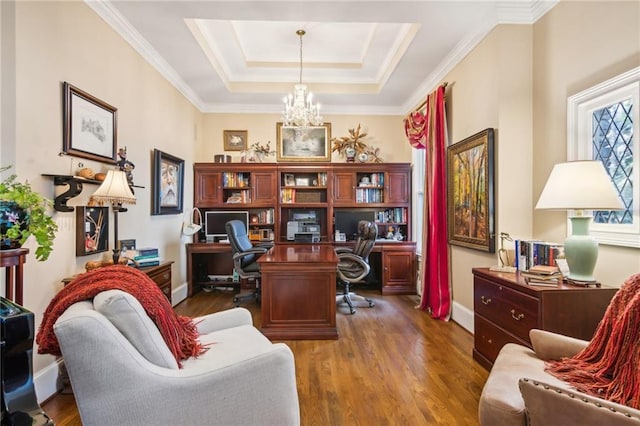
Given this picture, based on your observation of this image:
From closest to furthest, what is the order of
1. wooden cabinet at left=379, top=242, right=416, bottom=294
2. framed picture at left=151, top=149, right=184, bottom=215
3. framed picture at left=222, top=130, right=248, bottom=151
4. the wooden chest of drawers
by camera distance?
1. the wooden chest of drawers
2. framed picture at left=151, top=149, right=184, bottom=215
3. wooden cabinet at left=379, top=242, right=416, bottom=294
4. framed picture at left=222, top=130, right=248, bottom=151

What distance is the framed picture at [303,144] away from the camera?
5254 millimetres

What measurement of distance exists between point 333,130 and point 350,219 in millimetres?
1488

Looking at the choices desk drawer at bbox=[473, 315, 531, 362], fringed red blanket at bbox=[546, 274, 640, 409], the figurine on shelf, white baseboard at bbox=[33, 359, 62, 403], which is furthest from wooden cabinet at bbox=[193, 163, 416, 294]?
fringed red blanket at bbox=[546, 274, 640, 409]

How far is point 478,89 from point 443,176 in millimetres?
993

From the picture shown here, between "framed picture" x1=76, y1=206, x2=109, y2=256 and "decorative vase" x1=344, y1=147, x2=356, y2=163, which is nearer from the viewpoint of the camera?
"framed picture" x1=76, y1=206, x2=109, y2=256

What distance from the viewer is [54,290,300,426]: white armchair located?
3.85 ft

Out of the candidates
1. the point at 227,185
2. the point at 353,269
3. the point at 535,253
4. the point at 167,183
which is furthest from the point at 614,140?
the point at 227,185

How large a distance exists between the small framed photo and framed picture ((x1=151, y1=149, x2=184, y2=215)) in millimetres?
1553

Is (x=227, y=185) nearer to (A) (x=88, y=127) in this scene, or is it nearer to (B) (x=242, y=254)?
(B) (x=242, y=254)

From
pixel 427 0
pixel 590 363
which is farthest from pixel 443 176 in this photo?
pixel 590 363

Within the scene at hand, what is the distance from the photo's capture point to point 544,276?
2.12 metres

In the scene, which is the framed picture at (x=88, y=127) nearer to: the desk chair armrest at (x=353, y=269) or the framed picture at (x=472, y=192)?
the desk chair armrest at (x=353, y=269)

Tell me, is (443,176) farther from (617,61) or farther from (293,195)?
(293,195)

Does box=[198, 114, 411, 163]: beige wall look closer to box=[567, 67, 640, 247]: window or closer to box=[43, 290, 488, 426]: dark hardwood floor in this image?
box=[43, 290, 488, 426]: dark hardwood floor
